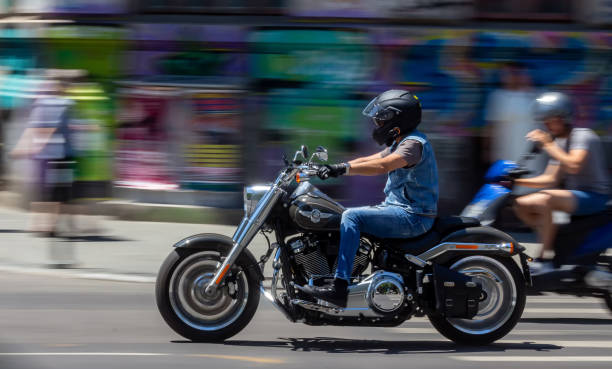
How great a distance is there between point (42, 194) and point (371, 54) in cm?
402

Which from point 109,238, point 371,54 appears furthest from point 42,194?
point 371,54

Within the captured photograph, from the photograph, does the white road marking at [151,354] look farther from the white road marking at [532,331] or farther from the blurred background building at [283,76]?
the blurred background building at [283,76]

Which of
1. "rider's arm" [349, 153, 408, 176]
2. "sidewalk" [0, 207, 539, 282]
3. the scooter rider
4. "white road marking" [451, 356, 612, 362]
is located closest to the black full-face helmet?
the scooter rider

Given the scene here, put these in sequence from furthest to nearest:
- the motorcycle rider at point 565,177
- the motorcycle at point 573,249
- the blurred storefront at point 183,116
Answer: the blurred storefront at point 183,116, the motorcycle rider at point 565,177, the motorcycle at point 573,249

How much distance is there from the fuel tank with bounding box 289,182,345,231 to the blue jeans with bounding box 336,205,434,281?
0.23 ft

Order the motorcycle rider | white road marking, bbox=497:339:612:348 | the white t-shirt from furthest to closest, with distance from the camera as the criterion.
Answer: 1. the white t-shirt
2. the motorcycle rider
3. white road marking, bbox=497:339:612:348

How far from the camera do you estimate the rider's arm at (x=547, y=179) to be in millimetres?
7891

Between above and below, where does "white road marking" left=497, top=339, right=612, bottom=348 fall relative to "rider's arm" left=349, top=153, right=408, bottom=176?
below

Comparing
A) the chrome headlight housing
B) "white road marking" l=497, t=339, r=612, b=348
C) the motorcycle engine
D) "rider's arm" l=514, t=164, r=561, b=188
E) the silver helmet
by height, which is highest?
the silver helmet

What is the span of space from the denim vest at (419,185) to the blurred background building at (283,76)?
17.3 ft

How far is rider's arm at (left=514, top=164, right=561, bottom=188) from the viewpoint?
7.89m

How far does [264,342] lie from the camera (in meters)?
6.48

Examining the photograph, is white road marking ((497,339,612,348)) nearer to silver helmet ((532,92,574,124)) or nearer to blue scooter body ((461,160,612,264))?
blue scooter body ((461,160,612,264))

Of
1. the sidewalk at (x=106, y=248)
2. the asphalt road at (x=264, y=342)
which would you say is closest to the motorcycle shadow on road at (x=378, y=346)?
the asphalt road at (x=264, y=342)
